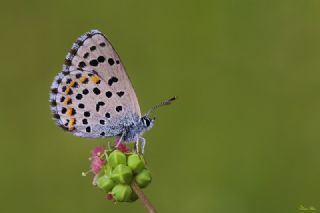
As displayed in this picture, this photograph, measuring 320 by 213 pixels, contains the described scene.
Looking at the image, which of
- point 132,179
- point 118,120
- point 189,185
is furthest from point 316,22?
point 132,179

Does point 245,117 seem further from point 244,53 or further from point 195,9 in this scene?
point 195,9

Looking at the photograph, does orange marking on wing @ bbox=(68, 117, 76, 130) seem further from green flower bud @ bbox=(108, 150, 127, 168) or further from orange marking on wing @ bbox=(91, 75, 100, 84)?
green flower bud @ bbox=(108, 150, 127, 168)

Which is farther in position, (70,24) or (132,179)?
(70,24)

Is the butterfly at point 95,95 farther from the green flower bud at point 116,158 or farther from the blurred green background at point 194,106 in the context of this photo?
the blurred green background at point 194,106

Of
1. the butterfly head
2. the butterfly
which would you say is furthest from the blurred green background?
the butterfly

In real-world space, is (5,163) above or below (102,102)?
below

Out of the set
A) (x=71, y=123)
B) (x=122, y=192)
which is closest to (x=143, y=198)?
(x=122, y=192)

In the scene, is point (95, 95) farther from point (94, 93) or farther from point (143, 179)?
point (143, 179)
